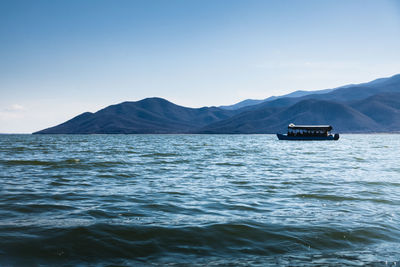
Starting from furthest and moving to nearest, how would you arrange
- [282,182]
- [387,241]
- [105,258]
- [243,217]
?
[282,182] < [243,217] < [387,241] < [105,258]

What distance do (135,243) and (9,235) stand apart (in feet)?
9.16

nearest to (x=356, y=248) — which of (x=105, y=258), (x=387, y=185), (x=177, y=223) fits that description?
(x=177, y=223)

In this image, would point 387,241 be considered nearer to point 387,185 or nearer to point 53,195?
point 387,185

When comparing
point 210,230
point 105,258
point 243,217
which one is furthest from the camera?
point 243,217

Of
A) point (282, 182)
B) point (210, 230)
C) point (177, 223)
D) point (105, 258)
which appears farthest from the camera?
point (282, 182)

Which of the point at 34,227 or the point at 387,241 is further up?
the point at 34,227

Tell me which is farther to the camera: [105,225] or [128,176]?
[128,176]

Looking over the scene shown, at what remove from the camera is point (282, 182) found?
1444 cm

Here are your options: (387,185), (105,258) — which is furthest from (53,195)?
(387,185)

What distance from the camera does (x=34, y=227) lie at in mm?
7004

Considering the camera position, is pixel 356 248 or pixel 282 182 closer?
pixel 356 248

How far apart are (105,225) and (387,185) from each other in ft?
42.0

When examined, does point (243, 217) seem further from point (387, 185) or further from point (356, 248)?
point (387, 185)

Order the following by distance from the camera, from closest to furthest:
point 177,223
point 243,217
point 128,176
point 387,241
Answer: point 387,241 → point 177,223 → point 243,217 → point 128,176
